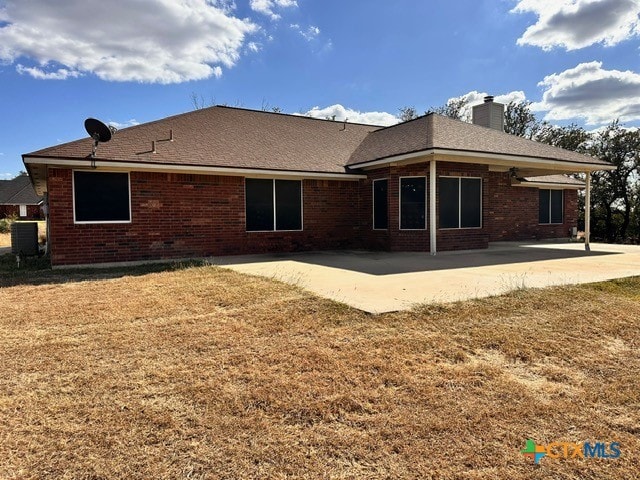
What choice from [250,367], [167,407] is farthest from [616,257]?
[167,407]

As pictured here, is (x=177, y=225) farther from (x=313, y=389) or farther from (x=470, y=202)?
(x=313, y=389)

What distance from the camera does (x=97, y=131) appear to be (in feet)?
33.6

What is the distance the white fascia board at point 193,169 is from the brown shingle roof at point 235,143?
12 cm

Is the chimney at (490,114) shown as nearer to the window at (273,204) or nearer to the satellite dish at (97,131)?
the window at (273,204)

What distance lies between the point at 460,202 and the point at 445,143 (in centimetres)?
223

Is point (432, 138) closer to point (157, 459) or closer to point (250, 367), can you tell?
point (250, 367)

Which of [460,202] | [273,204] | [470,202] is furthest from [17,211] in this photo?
[470,202]


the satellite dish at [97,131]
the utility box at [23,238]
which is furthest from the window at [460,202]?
the utility box at [23,238]

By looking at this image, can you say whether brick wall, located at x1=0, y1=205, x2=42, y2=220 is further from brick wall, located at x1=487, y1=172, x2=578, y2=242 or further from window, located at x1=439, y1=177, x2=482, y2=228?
window, located at x1=439, y1=177, x2=482, y2=228

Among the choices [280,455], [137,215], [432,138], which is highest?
[432,138]

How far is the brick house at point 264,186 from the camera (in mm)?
10336

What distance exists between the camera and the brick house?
1034cm

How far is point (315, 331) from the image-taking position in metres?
4.69

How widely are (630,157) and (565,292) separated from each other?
94.7 ft
